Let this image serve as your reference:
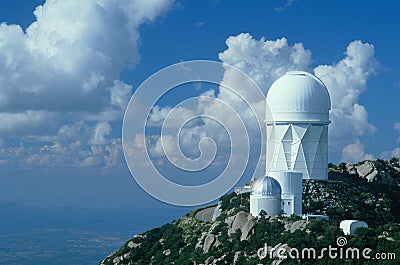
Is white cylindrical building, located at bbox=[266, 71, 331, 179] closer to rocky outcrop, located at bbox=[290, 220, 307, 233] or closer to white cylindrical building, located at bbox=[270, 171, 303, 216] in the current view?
white cylindrical building, located at bbox=[270, 171, 303, 216]

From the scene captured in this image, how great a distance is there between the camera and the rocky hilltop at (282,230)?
64.4m

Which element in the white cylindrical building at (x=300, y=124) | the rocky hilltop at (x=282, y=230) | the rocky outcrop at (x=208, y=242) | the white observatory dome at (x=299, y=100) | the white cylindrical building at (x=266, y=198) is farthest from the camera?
the white cylindrical building at (x=300, y=124)

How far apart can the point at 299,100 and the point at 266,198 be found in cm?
1530

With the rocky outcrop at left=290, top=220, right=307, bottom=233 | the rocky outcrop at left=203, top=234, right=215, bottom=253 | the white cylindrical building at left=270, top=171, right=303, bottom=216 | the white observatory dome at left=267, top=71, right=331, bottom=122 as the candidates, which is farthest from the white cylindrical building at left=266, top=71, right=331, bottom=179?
the rocky outcrop at left=203, top=234, right=215, bottom=253

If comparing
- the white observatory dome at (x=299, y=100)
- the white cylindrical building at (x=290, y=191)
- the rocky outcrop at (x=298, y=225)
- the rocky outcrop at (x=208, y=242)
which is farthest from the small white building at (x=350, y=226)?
the white observatory dome at (x=299, y=100)

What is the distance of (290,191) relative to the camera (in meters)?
75.7

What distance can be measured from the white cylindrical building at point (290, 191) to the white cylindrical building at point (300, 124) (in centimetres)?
808

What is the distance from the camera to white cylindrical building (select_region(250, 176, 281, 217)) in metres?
73.0

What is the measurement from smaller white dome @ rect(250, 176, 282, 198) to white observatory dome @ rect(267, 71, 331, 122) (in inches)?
485

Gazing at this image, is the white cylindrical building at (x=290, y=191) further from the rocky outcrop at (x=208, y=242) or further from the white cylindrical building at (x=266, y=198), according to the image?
→ the rocky outcrop at (x=208, y=242)

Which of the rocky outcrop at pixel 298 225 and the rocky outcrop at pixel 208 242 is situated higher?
the rocky outcrop at pixel 298 225

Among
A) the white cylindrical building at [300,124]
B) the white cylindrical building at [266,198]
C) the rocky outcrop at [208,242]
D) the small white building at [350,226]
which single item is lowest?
the rocky outcrop at [208,242]

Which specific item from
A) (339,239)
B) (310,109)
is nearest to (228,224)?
(339,239)

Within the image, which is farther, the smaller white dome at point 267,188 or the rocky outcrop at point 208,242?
the smaller white dome at point 267,188
